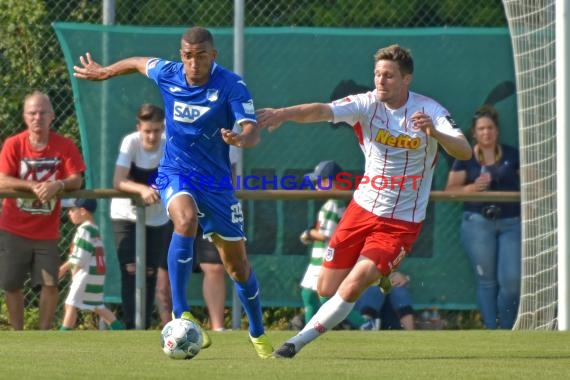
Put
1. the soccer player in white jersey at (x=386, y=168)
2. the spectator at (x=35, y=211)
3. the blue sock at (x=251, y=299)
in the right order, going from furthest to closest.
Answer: the spectator at (x=35, y=211)
the blue sock at (x=251, y=299)
the soccer player in white jersey at (x=386, y=168)

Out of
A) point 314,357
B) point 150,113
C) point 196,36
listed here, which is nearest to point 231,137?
point 196,36

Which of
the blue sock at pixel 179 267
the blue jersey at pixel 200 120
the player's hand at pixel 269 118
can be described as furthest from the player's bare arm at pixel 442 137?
the blue sock at pixel 179 267

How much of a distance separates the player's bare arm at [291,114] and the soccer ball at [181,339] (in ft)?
4.27

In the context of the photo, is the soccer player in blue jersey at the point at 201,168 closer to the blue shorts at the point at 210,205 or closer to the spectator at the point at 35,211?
the blue shorts at the point at 210,205

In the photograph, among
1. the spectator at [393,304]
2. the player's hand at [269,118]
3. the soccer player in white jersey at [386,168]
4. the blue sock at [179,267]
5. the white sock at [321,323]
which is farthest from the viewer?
the spectator at [393,304]

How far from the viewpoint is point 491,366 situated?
839 cm

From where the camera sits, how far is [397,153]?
9078 mm

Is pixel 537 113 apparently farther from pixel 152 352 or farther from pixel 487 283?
pixel 152 352

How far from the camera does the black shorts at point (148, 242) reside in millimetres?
11609

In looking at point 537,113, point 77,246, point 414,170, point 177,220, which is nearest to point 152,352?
point 177,220

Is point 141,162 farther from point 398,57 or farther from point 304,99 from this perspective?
point 398,57

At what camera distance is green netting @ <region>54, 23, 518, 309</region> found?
40.1 ft

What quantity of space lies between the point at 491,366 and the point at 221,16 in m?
5.72

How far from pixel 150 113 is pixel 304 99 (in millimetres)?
1670
